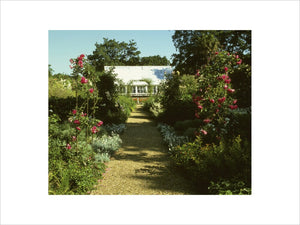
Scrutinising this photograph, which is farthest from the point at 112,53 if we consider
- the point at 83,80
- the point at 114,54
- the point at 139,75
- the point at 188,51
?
the point at 83,80

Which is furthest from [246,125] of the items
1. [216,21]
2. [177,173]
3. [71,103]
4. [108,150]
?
[71,103]

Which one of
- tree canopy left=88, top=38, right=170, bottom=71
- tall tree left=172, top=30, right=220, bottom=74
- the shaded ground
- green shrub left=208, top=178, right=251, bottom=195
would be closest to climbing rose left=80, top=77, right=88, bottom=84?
the shaded ground

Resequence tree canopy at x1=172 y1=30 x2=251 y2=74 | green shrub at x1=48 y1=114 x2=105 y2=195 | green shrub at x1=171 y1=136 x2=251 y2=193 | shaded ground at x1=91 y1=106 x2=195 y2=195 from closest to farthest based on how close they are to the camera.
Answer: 1. green shrub at x1=48 y1=114 x2=105 y2=195
2. green shrub at x1=171 y1=136 x2=251 y2=193
3. shaded ground at x1=91 y1=106 x2=195 y2=195
4. tree canopy at x1=172 y1=30 x2=251 y2=74

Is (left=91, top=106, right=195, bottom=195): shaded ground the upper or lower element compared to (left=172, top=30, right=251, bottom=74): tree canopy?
lower

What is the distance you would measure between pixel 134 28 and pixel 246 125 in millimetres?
4256

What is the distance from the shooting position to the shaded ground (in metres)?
4.75

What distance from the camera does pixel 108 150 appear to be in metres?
7.04

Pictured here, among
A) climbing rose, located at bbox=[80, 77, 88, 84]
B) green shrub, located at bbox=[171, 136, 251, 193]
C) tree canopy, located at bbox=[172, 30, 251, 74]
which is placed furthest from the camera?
tree canopy, located at bbox=[172, 30, 251, 74]

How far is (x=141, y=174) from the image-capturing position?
560cm

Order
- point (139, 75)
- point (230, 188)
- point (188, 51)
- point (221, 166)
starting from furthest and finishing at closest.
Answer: point (139, 75), point (188, 51), point (221, 166), point (230, 188)

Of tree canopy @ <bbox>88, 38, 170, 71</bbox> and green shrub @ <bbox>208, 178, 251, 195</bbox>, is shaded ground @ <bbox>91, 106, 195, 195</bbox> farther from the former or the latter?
tree canopy @ <bbox>88, 38, 170, 71</bbox>

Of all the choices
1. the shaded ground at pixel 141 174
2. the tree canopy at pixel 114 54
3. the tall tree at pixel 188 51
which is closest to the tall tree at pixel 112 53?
the tree canopy at pixel 114 54

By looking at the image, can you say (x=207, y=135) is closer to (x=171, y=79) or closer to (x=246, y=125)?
(x=246, y=125)

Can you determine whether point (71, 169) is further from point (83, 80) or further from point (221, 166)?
point (221, 166)
